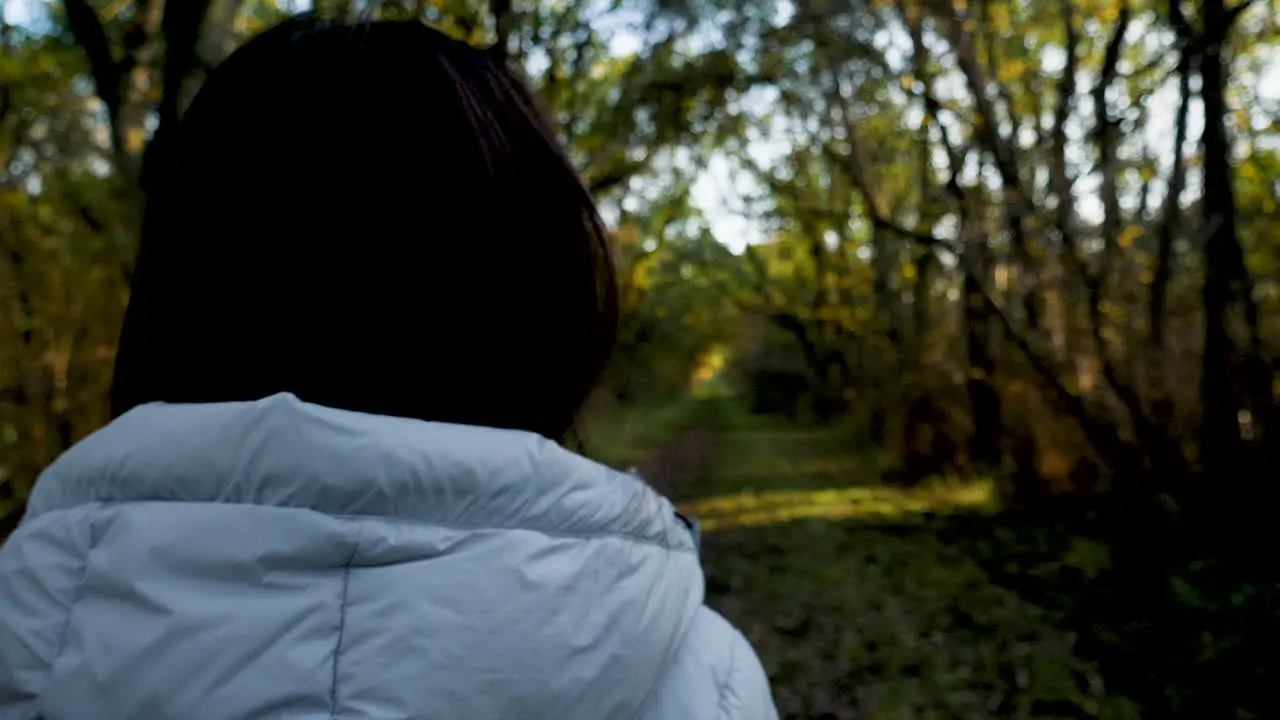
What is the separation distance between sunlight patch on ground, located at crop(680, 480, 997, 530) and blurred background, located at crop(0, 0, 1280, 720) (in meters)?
0.18

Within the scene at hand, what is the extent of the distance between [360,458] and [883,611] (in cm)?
739

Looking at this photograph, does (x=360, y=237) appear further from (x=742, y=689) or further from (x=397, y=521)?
(x=742, y=689)

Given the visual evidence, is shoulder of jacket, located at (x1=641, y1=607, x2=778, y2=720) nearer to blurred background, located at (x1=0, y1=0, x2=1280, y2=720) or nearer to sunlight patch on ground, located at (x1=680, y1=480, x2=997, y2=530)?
blurred background, located at (x1=0, y1=0, x2=1280, y2=720)

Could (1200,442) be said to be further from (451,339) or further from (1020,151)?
(451,339)

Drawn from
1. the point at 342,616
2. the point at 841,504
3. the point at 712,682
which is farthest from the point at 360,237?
the point at 841,504

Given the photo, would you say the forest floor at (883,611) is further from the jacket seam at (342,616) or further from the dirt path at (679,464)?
the jacket seam at (342,616)

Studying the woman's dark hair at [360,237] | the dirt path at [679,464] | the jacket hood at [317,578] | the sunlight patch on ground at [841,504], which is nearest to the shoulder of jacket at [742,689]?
the jacket hood at [317,578]

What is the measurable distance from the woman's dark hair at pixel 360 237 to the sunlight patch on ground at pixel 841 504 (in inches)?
430

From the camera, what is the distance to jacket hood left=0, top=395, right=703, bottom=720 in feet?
2.43

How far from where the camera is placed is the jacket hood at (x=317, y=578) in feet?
2.43

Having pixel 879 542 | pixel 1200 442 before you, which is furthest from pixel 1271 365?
pixel 879 542

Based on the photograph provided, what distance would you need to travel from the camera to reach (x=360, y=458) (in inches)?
31.1

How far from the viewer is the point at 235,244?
3.17 ft

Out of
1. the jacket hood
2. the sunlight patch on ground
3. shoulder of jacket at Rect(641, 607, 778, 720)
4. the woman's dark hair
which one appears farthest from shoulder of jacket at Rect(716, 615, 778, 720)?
the sunlight patch on ground
